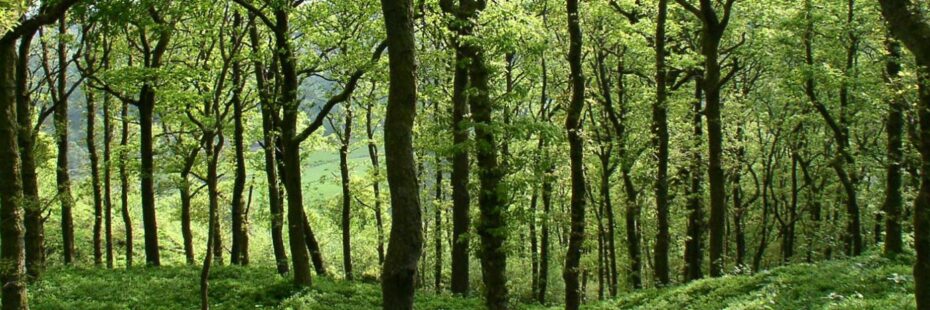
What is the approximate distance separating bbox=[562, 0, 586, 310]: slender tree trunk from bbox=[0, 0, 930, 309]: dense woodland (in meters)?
0.04

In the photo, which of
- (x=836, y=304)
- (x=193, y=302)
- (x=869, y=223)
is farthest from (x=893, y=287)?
(x=869, y=223)

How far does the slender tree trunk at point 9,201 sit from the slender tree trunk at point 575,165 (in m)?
8.70

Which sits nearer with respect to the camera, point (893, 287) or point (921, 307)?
point (921, 307)

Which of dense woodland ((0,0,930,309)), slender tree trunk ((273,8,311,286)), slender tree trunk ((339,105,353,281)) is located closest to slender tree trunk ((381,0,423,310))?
dense woodland ((0,0,930,309))

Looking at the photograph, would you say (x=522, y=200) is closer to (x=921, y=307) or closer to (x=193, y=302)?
(x=921, y=307)

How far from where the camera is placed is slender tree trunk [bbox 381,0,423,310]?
22.2ft

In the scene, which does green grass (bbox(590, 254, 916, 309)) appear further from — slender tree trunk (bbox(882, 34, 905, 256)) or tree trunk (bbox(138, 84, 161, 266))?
tree trunk (bbox(138, 84, 161, 266))

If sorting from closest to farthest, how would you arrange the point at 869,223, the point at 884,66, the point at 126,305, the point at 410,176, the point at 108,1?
the point at 410,176, the point at 108,1, the point at 126,305, the point at 884,66, the point at 869,223

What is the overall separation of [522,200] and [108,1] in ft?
24.7

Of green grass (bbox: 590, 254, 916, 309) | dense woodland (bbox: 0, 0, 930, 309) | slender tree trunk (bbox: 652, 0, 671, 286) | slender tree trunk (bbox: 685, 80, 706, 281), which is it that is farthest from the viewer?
slender tree trunk (bbox: 685, 80, 706, 281)

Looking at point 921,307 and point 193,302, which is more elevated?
point 921,307

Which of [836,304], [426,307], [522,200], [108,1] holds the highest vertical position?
[108,1]

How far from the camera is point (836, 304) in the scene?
409 inches

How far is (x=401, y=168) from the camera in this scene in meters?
6.88
